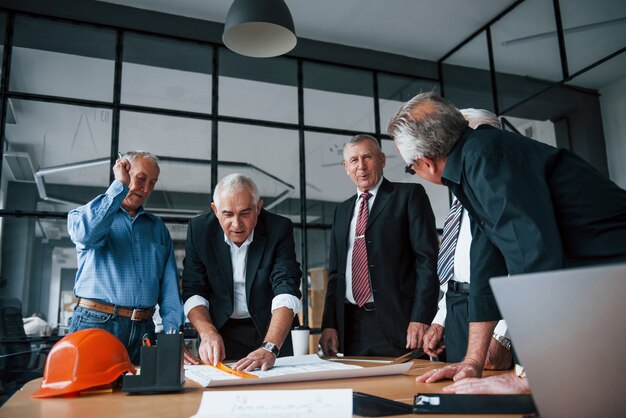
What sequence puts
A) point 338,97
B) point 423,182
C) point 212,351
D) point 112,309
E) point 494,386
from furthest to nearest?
point 338,97, point 423,182, point 112,309, point 212,351, point 494,386

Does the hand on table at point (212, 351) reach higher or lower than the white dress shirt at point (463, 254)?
lower

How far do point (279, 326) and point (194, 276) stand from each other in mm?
499

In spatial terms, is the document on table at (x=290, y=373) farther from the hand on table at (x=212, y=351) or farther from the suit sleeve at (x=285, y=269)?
the suit sleeve at (x=285, y=269)

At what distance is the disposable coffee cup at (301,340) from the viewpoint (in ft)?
6.23

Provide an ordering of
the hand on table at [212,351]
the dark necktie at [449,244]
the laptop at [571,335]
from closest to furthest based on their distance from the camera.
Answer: the laptop at [571,335] → the hand on table at [212,351] → the dark necktie at [449,244]

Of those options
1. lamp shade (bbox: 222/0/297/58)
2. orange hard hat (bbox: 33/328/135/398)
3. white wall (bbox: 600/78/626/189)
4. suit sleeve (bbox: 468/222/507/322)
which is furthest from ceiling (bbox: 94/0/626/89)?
orange hard hat (bbox: 33/328/135/398)

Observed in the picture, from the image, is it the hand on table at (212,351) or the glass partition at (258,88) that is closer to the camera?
the hand on table at (212,351)

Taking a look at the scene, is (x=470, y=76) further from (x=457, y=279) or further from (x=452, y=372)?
(x=452, y=372)

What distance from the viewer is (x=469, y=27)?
4.78 m

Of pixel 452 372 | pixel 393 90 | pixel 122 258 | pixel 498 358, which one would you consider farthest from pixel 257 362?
pixel 393 90

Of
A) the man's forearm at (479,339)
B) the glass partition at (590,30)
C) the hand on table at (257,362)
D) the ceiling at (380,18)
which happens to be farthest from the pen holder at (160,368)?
the glass partition at (590,30)

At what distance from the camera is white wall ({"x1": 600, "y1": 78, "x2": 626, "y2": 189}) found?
411 centimetres

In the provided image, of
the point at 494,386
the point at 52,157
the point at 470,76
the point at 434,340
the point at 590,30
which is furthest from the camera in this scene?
the point at 470,76

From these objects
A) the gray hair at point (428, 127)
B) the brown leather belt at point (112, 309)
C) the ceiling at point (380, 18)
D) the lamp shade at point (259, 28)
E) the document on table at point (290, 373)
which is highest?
the ceiling at point (380, 18)
